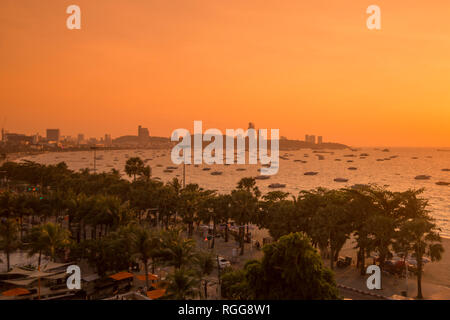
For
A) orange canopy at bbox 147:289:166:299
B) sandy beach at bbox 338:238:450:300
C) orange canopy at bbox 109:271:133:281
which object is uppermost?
orange canopy at bbox 147:289:166:299

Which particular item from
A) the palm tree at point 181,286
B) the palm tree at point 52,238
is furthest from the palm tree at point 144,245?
the palm tree at point 52,238

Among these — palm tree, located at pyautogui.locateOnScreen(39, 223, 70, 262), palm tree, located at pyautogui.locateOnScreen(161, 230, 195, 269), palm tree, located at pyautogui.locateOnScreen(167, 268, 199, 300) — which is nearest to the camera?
palm tree, located at pyautogui.locateOnScreen(167, 268, 199, 300)

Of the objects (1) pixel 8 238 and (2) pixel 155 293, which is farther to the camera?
(1) pixel 8 238

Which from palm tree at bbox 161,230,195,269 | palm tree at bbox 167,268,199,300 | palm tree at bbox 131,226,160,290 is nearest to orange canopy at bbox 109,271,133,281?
palm tree at bbox 131,226,160,290

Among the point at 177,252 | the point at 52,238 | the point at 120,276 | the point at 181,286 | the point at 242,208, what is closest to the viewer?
the point at 181,286

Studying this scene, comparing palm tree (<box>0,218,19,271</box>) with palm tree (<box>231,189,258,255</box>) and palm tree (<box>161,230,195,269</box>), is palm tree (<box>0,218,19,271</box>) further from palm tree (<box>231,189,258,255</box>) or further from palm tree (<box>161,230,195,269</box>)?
palm tree (<box>231,189,258,255</box>)

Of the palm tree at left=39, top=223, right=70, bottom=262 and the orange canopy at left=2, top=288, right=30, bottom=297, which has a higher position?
the palm tree at left=39, top=223, right=70, bottom=262

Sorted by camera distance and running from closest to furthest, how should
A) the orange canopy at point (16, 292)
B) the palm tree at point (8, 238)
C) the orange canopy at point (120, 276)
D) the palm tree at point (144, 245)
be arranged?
the orange canopy at point (16, 292)
the palm tree at point (144, 245)
the orange canopy at point (120, 276)
the palm tree at point (8, 238)

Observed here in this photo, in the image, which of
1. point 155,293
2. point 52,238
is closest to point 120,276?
point 155,293

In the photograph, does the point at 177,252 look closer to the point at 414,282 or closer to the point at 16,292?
the point at 16,292

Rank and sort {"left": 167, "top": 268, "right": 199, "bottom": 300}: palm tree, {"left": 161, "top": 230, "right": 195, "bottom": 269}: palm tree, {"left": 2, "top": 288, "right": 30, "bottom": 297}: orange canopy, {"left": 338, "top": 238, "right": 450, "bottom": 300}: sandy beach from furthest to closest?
{"left": 338, "top": 238, "right": 450, "bottom": 300}: sandy beach → {"left": 2, "top": 288, "right": 30, "bottom": 297}: orange canopy → {"left": 161, "top": 230, "right": 195, "bottom": 269}: palm tree → {"left": 167, "top": 268, "right": 199, "bottom": 300}: palm tree

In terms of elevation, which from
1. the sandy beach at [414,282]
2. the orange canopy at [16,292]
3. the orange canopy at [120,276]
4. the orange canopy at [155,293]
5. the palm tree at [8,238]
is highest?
the palm tree at [8,238]

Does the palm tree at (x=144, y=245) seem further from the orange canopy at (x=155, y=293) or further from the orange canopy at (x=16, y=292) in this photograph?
the orange canopy at (x=16, y=292)
